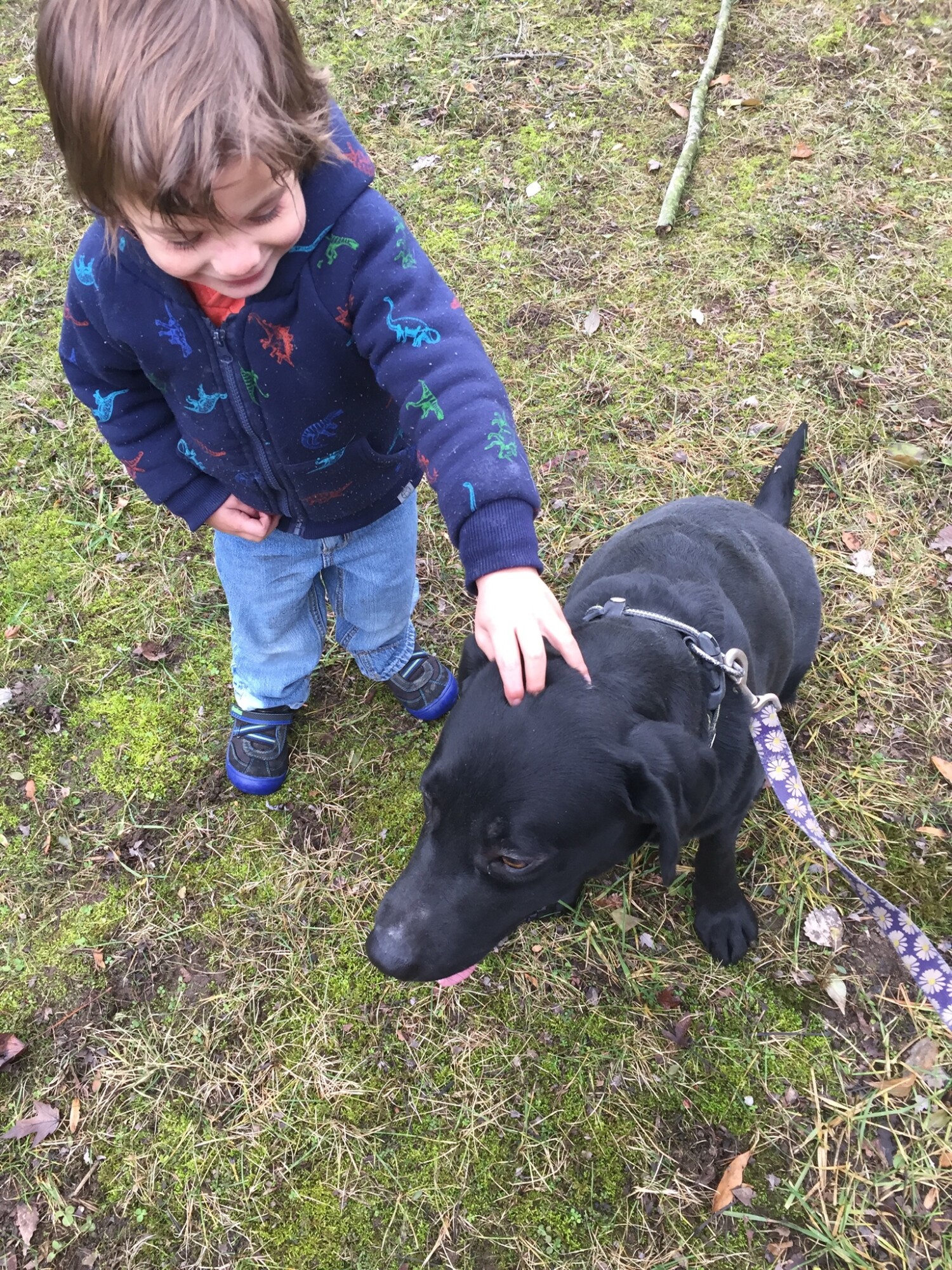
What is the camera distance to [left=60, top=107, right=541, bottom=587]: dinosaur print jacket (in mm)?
1905

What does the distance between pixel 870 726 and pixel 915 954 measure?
147 centimetres

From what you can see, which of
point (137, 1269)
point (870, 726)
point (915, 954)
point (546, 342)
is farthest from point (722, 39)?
point (137, 1269)

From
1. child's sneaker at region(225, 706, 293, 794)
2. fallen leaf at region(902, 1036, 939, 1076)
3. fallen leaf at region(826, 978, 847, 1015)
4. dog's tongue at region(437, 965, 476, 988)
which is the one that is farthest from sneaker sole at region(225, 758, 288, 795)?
fallen leaf at region(902, 1036, 939, 1076)

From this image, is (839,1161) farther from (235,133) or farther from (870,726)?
(235,133)

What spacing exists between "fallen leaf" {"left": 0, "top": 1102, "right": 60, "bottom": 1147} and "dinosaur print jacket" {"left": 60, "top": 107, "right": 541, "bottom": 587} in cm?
220

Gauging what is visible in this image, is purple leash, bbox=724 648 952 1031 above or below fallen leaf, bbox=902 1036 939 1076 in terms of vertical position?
above

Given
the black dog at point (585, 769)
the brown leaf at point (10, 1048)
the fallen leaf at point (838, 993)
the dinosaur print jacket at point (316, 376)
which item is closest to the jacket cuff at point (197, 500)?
the dinosaur print jacket at point (316, 376)

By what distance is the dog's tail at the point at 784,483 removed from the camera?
3508 mm

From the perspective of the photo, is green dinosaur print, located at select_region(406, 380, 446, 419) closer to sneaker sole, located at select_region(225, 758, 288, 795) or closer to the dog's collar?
the dog's collar

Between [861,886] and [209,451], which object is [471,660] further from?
[861,886]

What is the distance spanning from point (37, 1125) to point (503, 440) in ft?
9.54

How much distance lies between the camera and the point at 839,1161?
2.65 metres

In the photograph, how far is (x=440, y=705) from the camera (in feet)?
11.6

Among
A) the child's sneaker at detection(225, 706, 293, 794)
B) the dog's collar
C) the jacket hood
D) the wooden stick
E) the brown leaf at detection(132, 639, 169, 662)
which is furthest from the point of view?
the wooden stick
